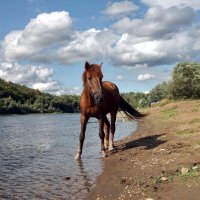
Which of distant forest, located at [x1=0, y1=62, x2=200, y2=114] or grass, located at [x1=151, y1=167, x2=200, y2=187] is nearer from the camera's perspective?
grass, located at [x1=151, y1=167, x2=200, y2=187]

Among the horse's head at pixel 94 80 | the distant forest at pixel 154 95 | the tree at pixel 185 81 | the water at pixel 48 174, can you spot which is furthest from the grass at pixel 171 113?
the horse's head at pixel 94 80

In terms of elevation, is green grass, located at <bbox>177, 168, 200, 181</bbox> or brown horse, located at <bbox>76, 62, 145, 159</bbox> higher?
brown horse, located at <bbox>76, 62, 145, 159</bbox>

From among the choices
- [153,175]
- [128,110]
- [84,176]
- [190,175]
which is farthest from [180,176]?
[128,110]

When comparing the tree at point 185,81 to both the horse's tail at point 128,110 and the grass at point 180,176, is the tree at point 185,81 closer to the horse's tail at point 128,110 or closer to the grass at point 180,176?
the horse's tail at point 128,110

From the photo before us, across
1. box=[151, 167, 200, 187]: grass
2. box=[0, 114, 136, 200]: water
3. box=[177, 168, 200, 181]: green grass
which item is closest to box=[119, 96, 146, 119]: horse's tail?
box=[0, 114, 136, 200]: water

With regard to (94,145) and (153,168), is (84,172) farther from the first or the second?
(94,145)

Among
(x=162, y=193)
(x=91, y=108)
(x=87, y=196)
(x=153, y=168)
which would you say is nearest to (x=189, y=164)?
(x=153, y=168)

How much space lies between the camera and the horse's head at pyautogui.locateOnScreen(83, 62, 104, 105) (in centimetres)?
1202

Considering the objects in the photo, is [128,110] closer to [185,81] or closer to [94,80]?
[94,80]

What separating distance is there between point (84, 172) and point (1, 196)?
3248 mm

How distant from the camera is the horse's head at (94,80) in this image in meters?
12.0

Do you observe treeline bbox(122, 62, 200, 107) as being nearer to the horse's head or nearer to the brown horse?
the brown horse

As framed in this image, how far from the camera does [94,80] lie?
12.3m

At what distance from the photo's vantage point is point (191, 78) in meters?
58.6
